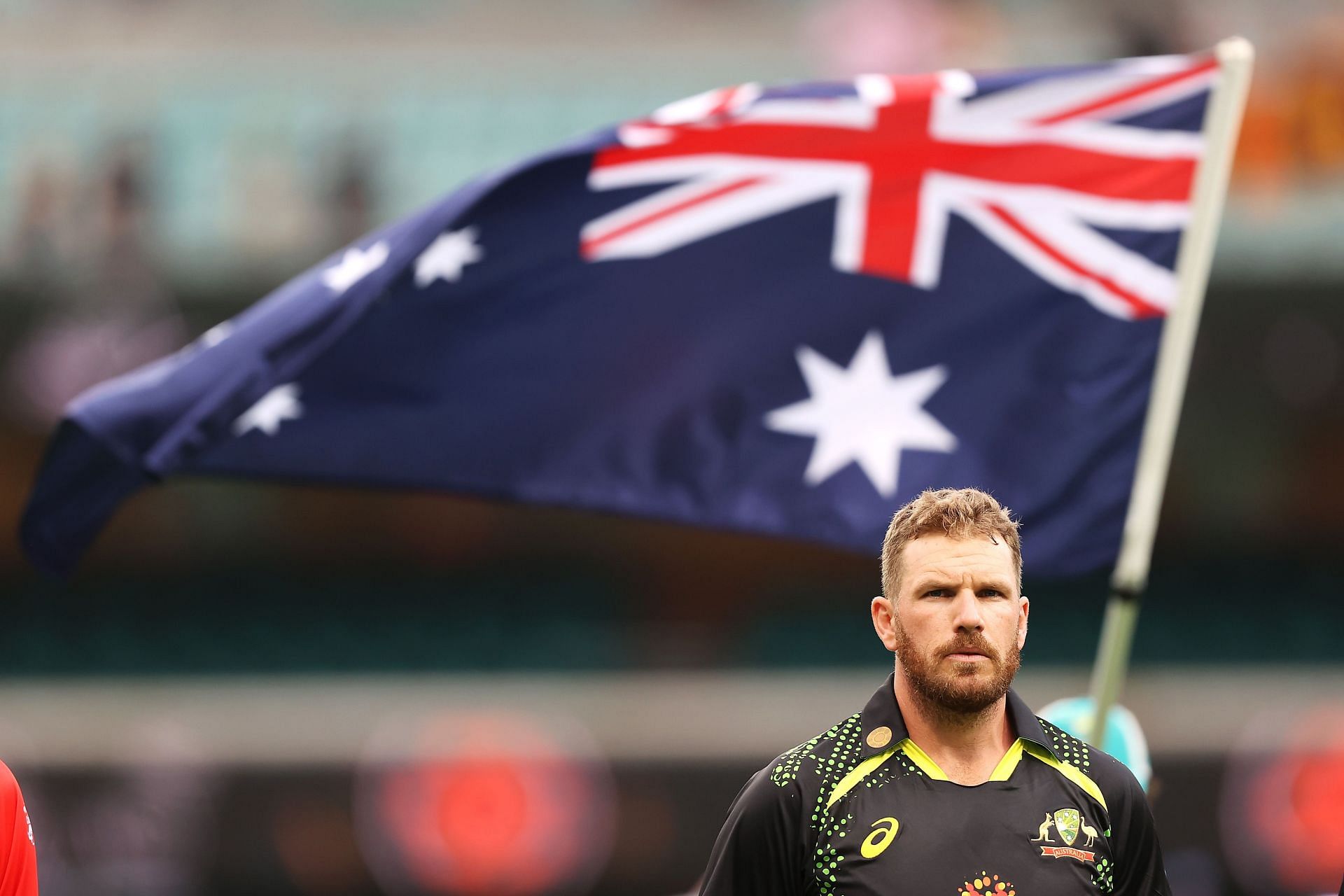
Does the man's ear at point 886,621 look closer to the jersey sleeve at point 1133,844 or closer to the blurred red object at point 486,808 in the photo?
the jersey sleeve at point 1133,844

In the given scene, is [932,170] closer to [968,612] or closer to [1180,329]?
[1180,329]

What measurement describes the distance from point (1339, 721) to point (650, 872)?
193 inches

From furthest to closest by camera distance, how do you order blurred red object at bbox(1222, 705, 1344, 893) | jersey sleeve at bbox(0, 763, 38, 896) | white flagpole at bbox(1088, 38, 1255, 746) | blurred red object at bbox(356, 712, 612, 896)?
blurred red object at bbox(1222, 705, 1344, 893) → blurred red object at bbox(356, 712, 612, 896) → white flagpole at bbox(1088, 38, 1255, 746) → jersey sleeve at bbox(0, 763, 38, 896)

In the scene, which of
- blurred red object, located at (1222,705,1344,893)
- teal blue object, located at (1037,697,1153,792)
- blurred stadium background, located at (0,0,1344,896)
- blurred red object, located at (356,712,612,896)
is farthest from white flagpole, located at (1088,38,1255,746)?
blurred red object, located at (1222,705,1344,893)

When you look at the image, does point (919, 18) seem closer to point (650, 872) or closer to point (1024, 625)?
point (650, 872)

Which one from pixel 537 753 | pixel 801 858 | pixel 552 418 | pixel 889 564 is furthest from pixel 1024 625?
pixel 537 753

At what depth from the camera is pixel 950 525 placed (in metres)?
3.02

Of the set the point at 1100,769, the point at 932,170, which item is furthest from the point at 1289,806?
the point at 1100,769

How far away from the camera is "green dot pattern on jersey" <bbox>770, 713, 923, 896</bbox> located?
3006 mm

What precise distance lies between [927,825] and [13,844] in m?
1.57

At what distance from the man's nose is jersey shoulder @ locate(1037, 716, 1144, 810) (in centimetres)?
28

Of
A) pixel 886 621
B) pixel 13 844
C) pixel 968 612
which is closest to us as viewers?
pixel 968 612

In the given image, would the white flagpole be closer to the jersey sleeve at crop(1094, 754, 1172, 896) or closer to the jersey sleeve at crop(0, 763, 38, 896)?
the jersey sleeve at crop(1094, 754, 1172, 896)

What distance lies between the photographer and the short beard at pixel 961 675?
2.96 meters
